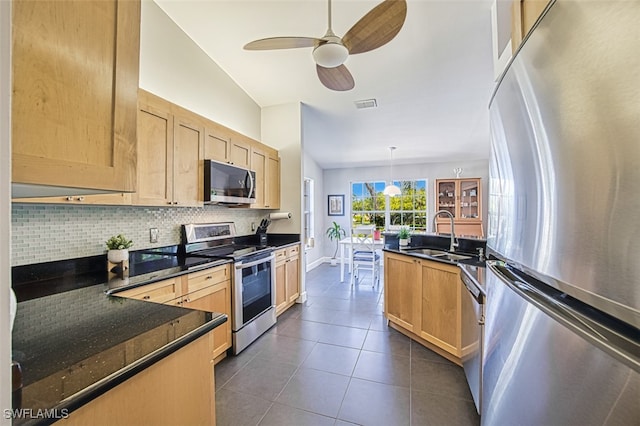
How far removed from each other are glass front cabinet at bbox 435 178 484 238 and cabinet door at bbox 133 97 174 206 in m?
5.56

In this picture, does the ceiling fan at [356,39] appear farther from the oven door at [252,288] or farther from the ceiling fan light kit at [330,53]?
the oven door at [252,288]

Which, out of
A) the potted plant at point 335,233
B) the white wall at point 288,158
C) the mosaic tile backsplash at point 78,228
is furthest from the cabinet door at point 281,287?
the potted plant at point 335,233

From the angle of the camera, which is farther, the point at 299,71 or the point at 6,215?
the point at 299,71

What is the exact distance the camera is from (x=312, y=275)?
18.6 feet

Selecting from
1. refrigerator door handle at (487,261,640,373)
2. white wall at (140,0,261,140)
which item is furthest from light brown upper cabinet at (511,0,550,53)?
white wall at (140,0,261,140)

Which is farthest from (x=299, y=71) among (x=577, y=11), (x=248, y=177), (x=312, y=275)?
(x=312, y=275)

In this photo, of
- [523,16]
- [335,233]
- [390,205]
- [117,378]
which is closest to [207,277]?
[117,378]

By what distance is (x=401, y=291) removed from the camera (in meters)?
2.89

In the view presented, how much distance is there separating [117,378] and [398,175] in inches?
269

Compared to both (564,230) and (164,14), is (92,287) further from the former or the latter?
(164,14)

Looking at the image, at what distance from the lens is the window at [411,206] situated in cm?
667

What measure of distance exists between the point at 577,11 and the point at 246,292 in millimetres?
2733

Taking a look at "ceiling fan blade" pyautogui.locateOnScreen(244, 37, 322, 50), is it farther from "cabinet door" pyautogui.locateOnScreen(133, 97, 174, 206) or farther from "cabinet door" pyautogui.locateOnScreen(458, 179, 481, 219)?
"cabinet door" pyautogui.locateOnScreen(458, 179, 481, 219)

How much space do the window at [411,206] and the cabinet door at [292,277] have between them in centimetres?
376
